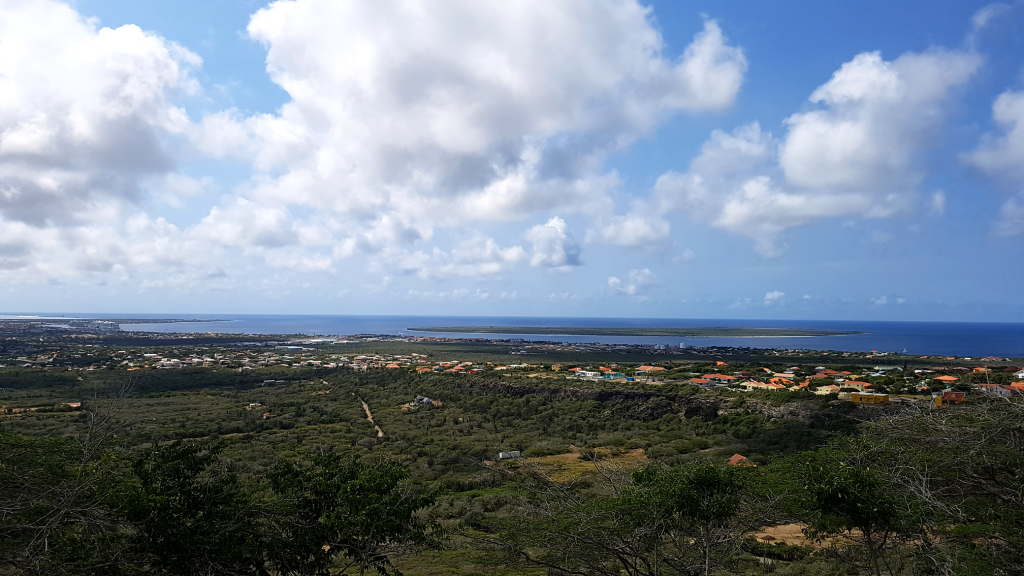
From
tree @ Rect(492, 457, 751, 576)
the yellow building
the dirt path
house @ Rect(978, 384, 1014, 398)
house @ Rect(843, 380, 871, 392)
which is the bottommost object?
the dirt path

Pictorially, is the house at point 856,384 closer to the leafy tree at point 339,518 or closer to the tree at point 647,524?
the tree at point 647,524

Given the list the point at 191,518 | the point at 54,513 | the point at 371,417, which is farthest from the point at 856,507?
the point at 371,417

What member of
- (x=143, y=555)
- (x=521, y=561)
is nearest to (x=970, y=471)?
(x=521, y=561)

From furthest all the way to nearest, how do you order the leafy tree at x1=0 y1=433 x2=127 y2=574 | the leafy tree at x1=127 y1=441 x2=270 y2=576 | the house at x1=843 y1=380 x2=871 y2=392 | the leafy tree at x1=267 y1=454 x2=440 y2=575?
the house at x1=843 y1=380 x2=871 y2=392 → the leafy tree at x1=267 y1=454 x2=440 y2=575 → the leafy tree at x1=127 y1=441 x2=270 y2=576 → the leafy tree at x1=0 y1=433 x2=127 y2=574

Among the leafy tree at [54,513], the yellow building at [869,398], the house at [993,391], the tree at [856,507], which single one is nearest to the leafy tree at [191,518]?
the leafy tree at [54,513]

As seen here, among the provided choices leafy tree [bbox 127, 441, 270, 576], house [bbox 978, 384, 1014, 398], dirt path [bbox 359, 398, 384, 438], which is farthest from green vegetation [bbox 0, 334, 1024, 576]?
dirt path [bbox 359, 398, 384, 438]

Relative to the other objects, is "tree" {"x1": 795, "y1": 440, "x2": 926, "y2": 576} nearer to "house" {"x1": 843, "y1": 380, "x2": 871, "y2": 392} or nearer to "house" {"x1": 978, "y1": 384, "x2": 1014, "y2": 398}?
"house" {"x1": 978, "y1": 384, "x2": 1014, "y2": 398}

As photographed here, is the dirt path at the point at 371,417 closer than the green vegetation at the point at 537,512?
No

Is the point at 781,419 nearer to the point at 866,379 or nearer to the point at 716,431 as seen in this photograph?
the point at 716,431

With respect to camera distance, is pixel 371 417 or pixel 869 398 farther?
pixel 371 417

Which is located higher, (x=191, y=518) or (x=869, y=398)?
(x=191, y=518)

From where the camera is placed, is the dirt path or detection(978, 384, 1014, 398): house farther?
the dirt path

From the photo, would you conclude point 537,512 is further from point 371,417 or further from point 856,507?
point 371,417
